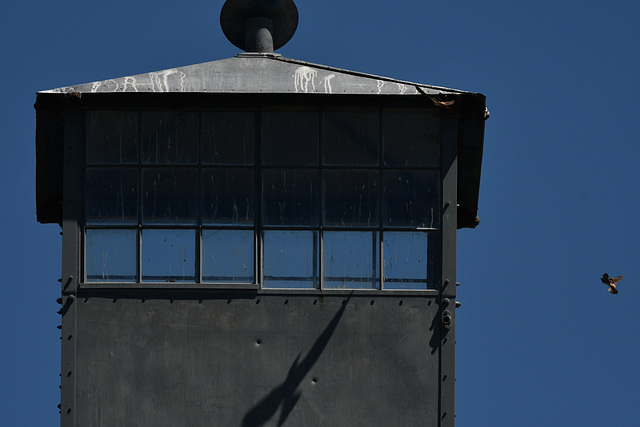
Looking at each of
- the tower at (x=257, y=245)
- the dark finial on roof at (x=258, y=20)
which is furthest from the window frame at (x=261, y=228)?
the dark finial on roof at (x=258, y=20)

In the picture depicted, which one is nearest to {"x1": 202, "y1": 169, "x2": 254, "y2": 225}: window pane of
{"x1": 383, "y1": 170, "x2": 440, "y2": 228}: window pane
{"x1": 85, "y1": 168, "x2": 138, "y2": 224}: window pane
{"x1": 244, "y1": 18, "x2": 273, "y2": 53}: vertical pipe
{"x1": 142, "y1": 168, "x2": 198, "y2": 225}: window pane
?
{"x1": 142, "y1": 168, "x2": 198, "y2": 225}: window pane

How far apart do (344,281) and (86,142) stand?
15.7 ft

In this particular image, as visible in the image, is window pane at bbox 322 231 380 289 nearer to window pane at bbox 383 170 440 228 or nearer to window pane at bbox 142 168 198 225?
window pane at bbox 383 170 440 228

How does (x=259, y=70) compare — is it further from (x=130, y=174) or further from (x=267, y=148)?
(x=130, y=174)

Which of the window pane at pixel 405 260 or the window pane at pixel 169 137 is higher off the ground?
the window pane at pixel 169 137

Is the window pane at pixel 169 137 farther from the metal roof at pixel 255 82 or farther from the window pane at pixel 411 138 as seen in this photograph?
the window pane at pixel 411 138

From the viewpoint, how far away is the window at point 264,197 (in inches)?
750

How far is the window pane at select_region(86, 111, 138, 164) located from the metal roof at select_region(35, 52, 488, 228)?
328 mm

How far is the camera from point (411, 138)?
1936 cm

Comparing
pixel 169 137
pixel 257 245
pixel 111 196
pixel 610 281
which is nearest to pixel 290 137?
pixel 257 245

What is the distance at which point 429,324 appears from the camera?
62.0ft

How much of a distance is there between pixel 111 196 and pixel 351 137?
13.3 feet

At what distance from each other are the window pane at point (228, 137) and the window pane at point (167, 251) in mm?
1318

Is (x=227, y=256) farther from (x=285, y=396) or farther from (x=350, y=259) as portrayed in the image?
(x=285, y=396)
